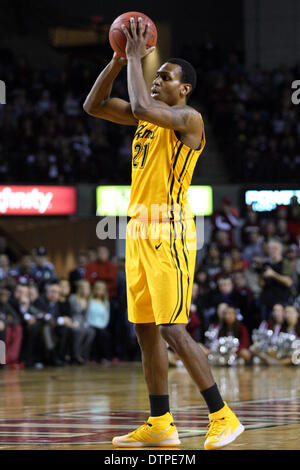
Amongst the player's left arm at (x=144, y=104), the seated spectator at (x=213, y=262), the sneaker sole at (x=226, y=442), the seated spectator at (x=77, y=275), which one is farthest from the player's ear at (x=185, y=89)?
the seated spectator at (x=77, y=275)

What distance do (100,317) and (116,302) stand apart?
2.22 ft

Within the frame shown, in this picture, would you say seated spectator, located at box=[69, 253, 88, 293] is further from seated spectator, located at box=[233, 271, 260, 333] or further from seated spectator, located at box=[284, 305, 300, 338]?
seated spectator, located at box=[284, 305, 300, 338]

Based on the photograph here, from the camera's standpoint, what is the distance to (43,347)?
534 inches

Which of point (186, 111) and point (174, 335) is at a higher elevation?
point (186, 111)

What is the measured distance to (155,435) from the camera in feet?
15.1

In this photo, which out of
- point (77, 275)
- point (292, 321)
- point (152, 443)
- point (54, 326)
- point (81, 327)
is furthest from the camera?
point (77, 275)

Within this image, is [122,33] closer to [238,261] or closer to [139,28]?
[139,28]

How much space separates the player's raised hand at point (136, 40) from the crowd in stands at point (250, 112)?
14.6 meters

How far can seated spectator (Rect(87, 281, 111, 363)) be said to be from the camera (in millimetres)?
14281

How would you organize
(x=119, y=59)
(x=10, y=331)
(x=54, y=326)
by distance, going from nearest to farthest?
(x=119, y=59) < (x=10, y=331) < (x=54, y=326)

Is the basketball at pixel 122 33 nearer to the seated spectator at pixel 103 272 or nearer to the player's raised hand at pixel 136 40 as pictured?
the player's raised hand at pixel 136 40

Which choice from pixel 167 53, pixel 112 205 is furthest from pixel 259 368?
pixel 167 53

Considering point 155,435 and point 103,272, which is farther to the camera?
point 103,272

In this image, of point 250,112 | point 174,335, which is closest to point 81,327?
point 174,335
